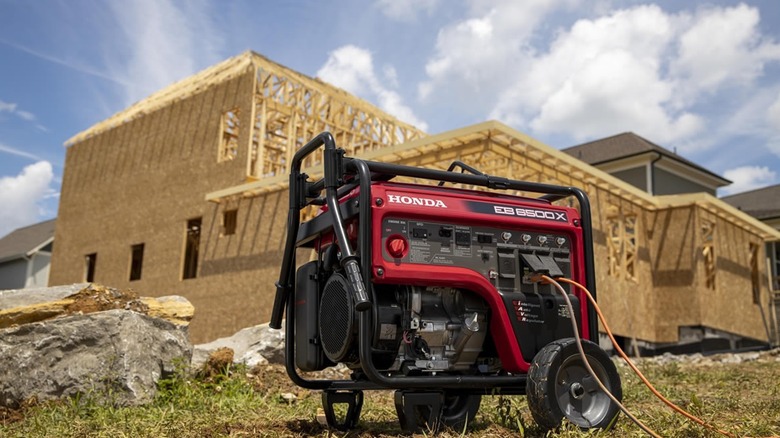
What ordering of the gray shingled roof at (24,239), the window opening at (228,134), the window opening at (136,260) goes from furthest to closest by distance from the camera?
the gray shingled roof at (24,239)
the window opening at (136,260)
the window opening at (228,134)

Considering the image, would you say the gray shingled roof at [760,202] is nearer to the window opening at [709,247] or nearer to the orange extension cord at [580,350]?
the window opening at [709,247]

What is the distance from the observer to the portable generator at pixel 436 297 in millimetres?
3953

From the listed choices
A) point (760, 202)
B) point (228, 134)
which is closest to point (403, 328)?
point (228, 134)

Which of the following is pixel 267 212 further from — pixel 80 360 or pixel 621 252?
pixel 80 360

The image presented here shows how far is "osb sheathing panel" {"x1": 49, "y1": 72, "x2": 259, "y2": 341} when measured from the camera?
1928cm

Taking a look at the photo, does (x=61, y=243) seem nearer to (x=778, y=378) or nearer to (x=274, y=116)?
(x=274, y=116)

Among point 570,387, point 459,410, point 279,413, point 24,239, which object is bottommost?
point 279,413

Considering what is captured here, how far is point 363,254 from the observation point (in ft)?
12.6

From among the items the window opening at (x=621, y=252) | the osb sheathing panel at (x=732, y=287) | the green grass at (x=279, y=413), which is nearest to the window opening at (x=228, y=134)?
the window opening at (x=621, y=252)

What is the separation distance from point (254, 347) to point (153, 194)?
14518 mm

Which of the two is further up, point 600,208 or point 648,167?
point 648,167

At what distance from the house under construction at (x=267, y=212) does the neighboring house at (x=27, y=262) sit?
11.7 m

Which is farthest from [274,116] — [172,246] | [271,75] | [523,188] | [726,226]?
[523,188]

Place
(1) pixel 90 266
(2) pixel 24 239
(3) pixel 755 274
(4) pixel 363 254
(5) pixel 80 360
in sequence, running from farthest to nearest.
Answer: (2) pixel 24 239
(1) pixel 90 266
(3) pixel 755 274
(5) pixel 80 360
(4) pixel 363 254
